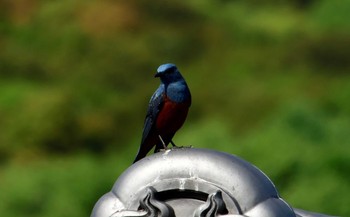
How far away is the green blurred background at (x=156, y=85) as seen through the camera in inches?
556

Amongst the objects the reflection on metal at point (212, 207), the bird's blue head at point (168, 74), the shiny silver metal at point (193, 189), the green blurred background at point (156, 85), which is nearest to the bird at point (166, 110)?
the bird's blue head at point (168, 74)

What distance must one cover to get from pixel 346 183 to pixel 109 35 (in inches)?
567

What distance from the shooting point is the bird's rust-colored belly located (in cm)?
396

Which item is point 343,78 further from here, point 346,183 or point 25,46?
point 346,183

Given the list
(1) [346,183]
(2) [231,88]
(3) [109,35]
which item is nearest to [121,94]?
(2) [231,88]

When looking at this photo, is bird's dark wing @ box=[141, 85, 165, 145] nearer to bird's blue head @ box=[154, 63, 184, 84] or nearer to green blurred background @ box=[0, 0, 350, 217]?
bird's blue head @ box=[154, 63, 184, 84]

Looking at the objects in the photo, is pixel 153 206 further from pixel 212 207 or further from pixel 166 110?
pixel 166 110

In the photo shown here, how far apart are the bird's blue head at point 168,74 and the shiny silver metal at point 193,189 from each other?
1.09 meters

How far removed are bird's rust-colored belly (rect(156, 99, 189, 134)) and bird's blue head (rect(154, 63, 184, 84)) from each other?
64mm

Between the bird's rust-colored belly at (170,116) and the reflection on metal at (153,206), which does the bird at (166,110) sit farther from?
the reflection on metal at (153,206)

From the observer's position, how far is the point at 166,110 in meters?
3.96

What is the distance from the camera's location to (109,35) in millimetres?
27281

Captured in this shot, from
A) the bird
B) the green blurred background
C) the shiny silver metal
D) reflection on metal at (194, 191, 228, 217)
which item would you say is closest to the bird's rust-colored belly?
the bird

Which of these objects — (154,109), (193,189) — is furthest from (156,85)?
(193,189)
